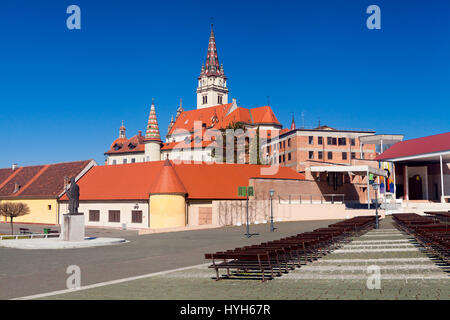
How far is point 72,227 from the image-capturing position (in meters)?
25.3

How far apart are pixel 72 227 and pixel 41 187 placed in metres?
30.7

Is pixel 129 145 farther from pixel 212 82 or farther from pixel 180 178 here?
pixel 180 178

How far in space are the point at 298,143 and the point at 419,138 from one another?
56.5 ft

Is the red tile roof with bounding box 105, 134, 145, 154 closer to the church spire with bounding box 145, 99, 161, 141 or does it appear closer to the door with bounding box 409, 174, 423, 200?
the church spire with bounding box 145, 99, 161, 141

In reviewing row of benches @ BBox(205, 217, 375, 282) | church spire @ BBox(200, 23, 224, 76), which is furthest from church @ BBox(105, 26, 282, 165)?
row of benches @ BBox(205, 217, 375, 282)

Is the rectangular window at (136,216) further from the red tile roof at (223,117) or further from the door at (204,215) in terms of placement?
the red tile roof at (223,117)

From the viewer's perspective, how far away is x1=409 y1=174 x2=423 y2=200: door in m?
66.8

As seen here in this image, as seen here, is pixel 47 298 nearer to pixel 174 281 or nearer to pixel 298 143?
pixel 174 281

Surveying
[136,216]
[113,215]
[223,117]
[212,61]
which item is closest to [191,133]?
[223,117]

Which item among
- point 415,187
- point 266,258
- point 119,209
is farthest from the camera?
point 415,187

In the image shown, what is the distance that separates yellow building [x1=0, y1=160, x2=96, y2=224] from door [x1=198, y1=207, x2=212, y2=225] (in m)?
17.6

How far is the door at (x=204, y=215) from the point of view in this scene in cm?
4203

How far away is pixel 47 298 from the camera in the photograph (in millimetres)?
9703

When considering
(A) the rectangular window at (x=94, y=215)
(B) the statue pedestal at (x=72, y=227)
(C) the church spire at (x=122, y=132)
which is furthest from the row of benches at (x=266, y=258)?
(C) the church spire at (x=122, y=132)
